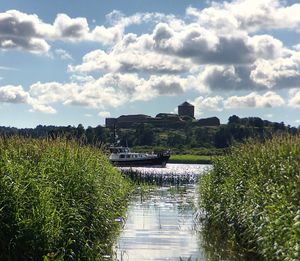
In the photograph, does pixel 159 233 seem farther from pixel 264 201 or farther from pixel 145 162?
pixel 145 162

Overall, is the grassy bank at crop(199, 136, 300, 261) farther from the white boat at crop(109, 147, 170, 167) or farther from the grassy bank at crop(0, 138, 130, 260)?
the white boat at crop(109, 147, 170, 167)

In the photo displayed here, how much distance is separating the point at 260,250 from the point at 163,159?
83.1 m

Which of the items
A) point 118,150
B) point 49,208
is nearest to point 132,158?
point 118,150

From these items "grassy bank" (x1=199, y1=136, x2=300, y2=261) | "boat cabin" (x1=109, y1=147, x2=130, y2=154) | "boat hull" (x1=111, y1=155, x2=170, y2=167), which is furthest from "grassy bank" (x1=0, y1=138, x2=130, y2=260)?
"boat cabin" (x1=109, y1=147, x2=130, y2=154)

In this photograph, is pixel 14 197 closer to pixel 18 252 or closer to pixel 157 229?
pixel 18 252

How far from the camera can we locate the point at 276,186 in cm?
1323

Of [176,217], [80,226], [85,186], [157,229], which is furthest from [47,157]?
[176,217]

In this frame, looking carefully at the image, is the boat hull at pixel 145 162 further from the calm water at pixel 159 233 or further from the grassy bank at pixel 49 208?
the grassy bank at pixel 49 208

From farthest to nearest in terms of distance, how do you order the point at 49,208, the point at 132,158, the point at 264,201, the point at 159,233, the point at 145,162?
1. the point at 145,162
2. the point at 132,158
3. the point at 159,233
4. the point at 264,201
5. the point at 49,208

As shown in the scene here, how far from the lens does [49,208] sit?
35.9 ft

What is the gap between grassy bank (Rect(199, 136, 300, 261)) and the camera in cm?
1044

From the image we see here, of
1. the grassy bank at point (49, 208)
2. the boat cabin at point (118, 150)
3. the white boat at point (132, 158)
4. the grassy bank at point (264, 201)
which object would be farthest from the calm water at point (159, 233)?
the boat cabin at point (118, 150)

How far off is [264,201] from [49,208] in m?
4.88

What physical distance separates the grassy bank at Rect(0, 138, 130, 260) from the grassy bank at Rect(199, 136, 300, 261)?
11.5ft
